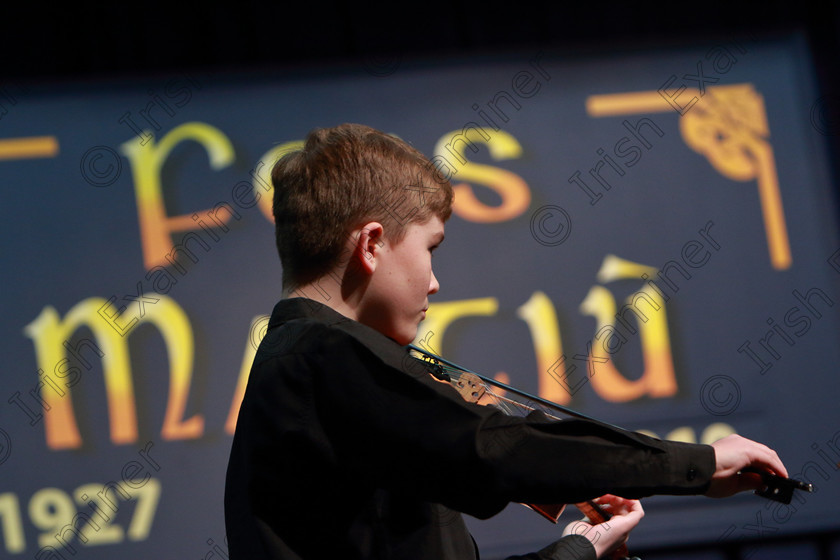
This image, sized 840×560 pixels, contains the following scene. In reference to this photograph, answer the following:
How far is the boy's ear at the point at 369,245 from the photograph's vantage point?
982mm

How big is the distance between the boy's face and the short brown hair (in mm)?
18

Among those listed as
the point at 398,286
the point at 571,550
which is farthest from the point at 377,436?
the point at 571,550

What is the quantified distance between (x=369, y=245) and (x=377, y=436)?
265mm

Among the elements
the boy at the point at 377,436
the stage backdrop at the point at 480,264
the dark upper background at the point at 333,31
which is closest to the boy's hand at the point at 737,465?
the boy at the point at 377,436

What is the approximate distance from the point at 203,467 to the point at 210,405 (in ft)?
0.59

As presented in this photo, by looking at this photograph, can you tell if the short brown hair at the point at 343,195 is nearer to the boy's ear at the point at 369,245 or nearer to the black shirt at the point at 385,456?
the boy's ear at the point at 369,245

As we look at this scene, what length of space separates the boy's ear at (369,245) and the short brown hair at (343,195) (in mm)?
12

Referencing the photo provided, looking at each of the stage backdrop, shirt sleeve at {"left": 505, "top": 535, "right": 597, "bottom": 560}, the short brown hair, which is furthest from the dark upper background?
shirt sleeve at {"left": 505, "top": 535, "right": 597, "bottom": 560}

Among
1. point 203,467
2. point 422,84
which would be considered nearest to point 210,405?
point 203,467

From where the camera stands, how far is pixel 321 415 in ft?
2.76

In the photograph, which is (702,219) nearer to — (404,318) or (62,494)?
(404,318)

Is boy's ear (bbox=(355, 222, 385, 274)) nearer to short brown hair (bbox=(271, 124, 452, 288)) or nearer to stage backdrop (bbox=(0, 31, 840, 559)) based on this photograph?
short brown hair (bbox=(271, 124, 452, 288))

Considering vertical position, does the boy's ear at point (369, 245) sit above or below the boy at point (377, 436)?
above

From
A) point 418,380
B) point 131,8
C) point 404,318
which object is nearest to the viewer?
point 418,380
